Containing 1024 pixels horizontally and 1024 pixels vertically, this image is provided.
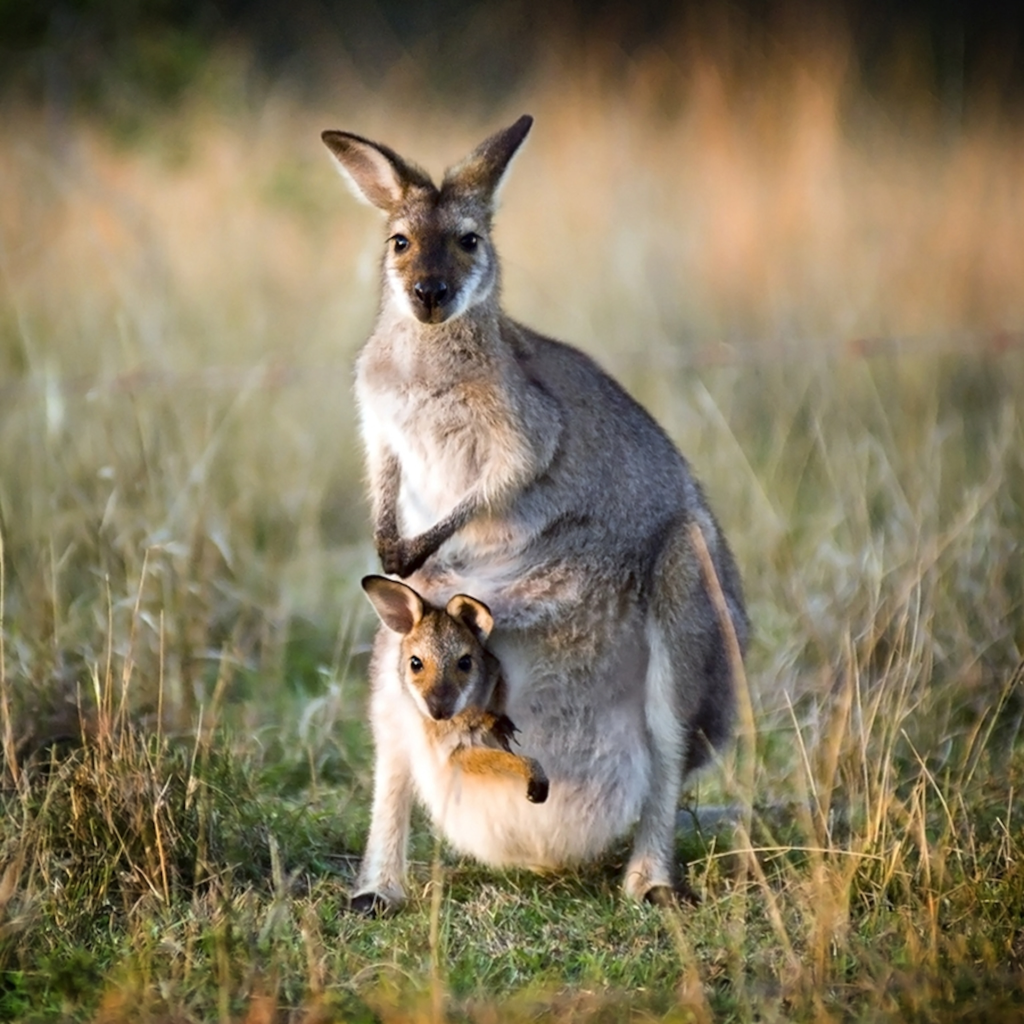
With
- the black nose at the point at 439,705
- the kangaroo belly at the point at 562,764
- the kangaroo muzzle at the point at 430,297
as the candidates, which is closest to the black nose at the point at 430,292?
the kangaroo muzzle at the point at 430,297

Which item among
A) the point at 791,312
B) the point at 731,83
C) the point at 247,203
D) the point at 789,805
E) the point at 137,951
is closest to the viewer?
the point at 137,951

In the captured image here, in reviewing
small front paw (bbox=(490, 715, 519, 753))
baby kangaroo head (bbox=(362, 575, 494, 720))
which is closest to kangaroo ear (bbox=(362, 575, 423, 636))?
baby kangaroo head (bbox=(362, 575, 494, 720))

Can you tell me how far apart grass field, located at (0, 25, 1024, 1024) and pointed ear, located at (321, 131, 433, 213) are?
104cm

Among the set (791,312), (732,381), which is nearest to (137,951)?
(732,381)

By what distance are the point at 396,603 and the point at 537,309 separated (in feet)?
14.5

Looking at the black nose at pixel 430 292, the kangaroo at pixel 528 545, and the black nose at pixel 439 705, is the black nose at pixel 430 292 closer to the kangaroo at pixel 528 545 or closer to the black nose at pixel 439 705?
the kangaroo at pixel 528 545

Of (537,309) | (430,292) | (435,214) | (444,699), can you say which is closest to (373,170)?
(435,214)

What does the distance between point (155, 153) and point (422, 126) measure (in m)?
1.91

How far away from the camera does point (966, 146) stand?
852 cm

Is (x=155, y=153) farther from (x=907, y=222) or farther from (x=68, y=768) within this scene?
(x=68, y=768)

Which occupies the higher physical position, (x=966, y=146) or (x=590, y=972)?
(x=966, y=146)

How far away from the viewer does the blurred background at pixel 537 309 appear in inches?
190

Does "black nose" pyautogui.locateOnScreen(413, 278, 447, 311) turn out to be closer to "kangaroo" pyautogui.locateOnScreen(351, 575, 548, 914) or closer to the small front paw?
"kangaroo" pyautogui.locateOnScreen(351, 575, 548, 914)

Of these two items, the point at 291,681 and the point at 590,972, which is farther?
the point at 291,681
